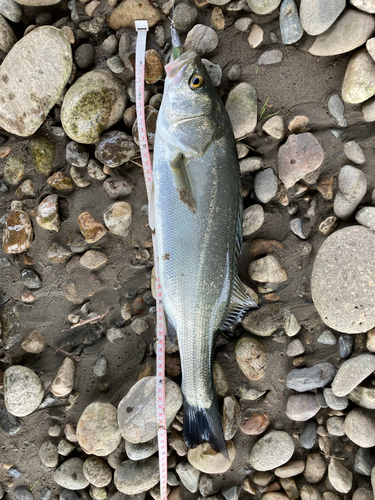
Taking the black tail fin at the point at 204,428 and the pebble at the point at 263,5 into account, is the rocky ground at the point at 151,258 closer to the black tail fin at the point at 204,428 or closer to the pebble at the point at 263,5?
the pebble at the point at 263,5

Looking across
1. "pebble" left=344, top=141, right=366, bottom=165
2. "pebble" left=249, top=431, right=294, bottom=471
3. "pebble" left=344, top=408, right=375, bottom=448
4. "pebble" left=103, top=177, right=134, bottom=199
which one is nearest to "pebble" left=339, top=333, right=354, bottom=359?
"pebble" left=344, top=408, right=375, bottom=448

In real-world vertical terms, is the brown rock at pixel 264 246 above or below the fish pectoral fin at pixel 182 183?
below

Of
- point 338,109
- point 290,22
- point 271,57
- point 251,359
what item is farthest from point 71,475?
point 290,22

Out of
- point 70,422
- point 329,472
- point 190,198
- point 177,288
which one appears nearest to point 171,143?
point 190,198

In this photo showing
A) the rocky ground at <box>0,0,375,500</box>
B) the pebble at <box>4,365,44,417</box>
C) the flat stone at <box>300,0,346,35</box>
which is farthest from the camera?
the pebble at <box>4,365,44,417</box>

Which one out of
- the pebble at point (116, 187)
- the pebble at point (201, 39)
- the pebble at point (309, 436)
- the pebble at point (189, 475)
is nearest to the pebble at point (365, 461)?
the pebble at point (309, 436)

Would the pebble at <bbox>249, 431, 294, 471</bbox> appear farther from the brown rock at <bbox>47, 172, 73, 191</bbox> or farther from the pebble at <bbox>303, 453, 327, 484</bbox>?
the brown rock at <bbox>47, 172, 73, 191</bbox>
